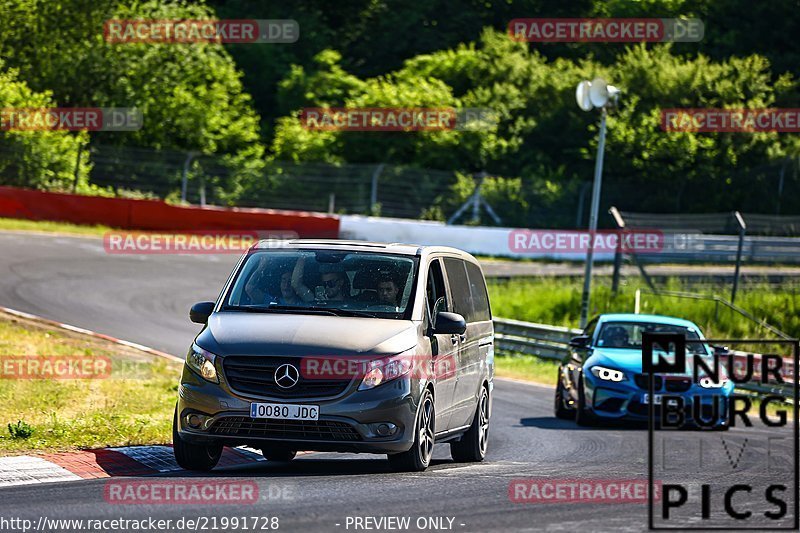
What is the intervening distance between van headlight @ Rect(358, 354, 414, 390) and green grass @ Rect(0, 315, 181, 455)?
2.85 metres

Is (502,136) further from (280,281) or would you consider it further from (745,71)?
(280,281)

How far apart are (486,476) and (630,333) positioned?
7653 millimetres

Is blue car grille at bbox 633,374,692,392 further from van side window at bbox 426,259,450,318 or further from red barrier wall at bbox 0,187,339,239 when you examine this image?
red barrier wall at bbox 0,187,339,239

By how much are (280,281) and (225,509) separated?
3.13 meters

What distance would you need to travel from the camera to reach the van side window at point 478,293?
41.2 feet

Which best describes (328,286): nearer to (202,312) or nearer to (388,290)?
(388,290)

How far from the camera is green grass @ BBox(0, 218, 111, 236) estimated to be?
3650 centimetres

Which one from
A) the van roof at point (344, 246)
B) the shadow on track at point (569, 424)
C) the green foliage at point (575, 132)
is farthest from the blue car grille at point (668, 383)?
the green foliage at point (575, 132)

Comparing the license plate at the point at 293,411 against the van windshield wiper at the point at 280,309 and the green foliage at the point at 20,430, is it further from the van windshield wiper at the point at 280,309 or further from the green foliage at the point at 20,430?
the green foliage at the point at 20,430

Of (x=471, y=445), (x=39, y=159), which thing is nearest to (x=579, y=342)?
(x=471, y=445)

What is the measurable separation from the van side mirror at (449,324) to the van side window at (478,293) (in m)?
1.85

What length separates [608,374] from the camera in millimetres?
16234

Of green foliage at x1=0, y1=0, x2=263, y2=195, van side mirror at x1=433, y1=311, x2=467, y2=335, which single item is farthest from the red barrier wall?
van side mirror at x1=433, y1=311, x2=467, y2=335

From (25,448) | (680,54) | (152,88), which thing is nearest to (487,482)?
(25,448)
